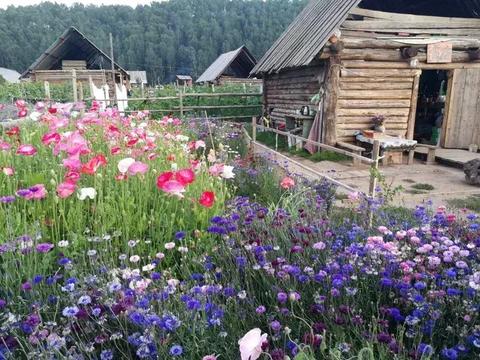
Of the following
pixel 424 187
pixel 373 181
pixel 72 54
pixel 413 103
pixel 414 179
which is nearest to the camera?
pixel 373 181

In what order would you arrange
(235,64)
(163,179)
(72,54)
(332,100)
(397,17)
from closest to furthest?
1. (163,179)
2. (332,100)
3. (397,17)
4. (72,54)
5. (235,64)

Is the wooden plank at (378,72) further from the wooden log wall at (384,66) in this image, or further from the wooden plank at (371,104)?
the wooden plank at (371,104)

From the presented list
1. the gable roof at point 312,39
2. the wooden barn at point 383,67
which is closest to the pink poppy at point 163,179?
the gable roof at point 312,39

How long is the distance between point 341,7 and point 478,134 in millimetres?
5089

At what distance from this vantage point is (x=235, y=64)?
3500 cm

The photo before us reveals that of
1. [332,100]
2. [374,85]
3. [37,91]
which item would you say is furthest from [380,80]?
[37,91]

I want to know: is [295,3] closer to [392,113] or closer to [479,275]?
[392,113]

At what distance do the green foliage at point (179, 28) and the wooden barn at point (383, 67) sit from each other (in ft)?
233

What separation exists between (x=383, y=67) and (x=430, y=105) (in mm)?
4450

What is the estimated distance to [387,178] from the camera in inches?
314

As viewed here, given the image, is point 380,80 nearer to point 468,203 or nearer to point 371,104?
point 371,104

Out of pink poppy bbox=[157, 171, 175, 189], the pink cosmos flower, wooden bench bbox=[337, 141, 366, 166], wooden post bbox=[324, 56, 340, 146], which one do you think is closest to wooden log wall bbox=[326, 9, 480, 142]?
wooden post bbox=[324, 56, 340, 146]

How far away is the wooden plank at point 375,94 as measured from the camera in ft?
33.2

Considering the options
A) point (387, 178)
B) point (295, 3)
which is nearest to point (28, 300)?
point (387, 178)
